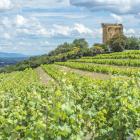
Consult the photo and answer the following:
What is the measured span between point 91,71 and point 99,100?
46.9 metres

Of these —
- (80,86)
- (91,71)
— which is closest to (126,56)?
(91,71)

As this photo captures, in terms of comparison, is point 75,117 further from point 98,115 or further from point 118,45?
point 118,45

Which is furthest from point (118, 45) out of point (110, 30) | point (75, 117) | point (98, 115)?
point (75, 117)

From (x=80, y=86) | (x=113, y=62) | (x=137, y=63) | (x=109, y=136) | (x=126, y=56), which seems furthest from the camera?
(x=126, y=56)

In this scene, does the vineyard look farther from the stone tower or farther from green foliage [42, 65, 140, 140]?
the stone tower

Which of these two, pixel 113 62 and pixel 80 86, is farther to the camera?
pixel 113 62

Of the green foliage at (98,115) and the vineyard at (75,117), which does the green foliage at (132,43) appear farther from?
the green foliage at (98,115)

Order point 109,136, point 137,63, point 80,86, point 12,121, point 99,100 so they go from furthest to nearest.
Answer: point 137,63, point 80,86, point 99,100, point 109,136, point 12,121

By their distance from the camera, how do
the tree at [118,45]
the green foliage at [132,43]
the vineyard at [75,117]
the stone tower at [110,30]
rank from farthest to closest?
the stone tower at [110,30]
the green foliage at [132,43]
the tree at [118,45]
the vineyard at [75,117]

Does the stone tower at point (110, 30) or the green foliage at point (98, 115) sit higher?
the stone tower at point (110, 30)

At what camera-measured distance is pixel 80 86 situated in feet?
61.8

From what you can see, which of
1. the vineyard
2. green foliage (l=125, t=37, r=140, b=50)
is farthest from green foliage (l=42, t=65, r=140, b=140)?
green foliage (l=125, t=37, r=140, b=50)

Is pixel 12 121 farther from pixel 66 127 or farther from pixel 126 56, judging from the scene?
pixel 126 56

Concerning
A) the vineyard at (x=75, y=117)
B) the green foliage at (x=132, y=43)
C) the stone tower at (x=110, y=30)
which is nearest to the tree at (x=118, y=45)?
the green foliage at (x=132, y=43)
